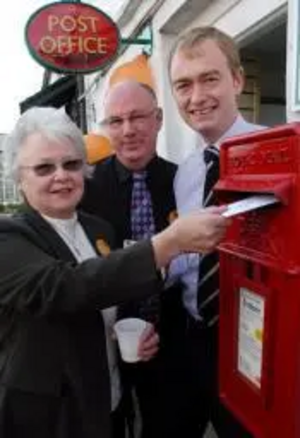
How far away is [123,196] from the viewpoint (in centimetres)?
195

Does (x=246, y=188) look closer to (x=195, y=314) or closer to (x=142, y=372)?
(x=195, y=314)

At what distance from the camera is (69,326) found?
1.42m

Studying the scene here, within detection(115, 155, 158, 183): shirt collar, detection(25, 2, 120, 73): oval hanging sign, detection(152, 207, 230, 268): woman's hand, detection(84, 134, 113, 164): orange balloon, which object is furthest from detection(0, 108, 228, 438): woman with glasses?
detection(25, 2, 120, 73): oval hanging sign

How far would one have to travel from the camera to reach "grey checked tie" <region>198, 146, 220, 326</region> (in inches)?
58.7

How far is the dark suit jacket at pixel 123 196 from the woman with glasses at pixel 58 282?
28 cm

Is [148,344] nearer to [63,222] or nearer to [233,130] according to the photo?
[63,222]

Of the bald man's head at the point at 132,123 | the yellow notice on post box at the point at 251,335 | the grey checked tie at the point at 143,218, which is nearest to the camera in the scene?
the yellow notice on post box at the point at 251,335

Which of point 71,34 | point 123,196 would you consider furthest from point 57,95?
point 123,196

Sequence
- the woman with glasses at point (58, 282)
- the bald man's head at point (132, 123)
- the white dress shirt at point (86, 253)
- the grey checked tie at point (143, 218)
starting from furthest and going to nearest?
the bald man's head at point (132, 123) < the grey checked tie at point (143, 218) < the white dress shirt at point (86, 253) < the woman with glasses at point (58, 282)

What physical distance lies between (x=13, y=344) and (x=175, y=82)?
3.21 feet

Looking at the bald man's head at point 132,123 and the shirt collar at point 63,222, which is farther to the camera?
the bald man's head at point 132,123

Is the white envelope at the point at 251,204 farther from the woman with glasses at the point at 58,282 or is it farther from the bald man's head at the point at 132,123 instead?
the bald man's head at the point at 132,123

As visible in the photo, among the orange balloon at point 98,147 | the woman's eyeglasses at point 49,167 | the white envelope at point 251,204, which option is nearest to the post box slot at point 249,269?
the white envelope at point 251,204

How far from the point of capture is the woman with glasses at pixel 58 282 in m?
1.24
